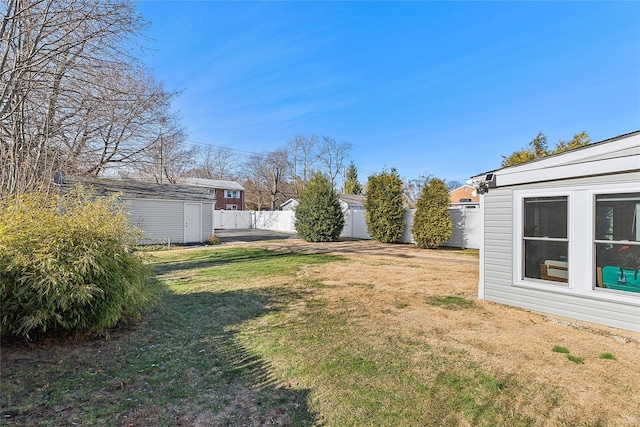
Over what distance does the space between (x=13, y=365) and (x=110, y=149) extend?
41.5 ft

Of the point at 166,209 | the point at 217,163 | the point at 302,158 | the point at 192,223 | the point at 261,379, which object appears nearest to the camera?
the point at 261,379

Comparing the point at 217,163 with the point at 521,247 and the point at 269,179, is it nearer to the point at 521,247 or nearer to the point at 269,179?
the point at 269,179

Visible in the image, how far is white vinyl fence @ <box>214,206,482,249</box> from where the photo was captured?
47.8ft

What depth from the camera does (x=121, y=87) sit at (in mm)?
6863

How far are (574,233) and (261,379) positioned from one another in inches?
188

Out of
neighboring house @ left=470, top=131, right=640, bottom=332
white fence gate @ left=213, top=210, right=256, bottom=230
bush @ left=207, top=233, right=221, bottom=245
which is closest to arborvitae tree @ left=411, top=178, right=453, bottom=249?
neighboring house @ left=470, top=131, right=640, bottom=332

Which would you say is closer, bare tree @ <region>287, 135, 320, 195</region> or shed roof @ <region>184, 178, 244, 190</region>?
shed roof @ <region>184, 178, 244, 190</region>

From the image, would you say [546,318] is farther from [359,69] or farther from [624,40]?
[359,69]

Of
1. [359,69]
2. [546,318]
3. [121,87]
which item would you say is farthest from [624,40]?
[121,87]

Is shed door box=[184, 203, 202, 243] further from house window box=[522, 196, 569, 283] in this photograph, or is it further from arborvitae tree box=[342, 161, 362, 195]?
arborvitae tree box=[342, 161, 362, 195]

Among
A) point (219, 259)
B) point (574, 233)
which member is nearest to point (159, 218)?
point (219, 259)

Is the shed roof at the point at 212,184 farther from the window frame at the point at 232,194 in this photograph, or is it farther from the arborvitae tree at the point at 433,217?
the arborvitae tree at the point at 433,217

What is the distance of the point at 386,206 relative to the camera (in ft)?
53.7

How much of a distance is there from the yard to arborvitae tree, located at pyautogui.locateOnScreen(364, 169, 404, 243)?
1091 cm
